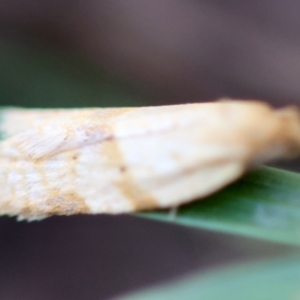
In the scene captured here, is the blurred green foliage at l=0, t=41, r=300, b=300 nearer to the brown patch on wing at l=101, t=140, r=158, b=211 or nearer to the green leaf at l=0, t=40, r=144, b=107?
the brown patch on wing at l=101, t=140, r=158, b=211

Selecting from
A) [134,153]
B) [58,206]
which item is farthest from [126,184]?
[58,206]

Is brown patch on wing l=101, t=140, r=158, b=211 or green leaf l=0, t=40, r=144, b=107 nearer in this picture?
brown patch on wing l=101, t=140, r=158, b=211

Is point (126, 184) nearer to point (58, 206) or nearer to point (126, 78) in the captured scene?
point (58, 206)

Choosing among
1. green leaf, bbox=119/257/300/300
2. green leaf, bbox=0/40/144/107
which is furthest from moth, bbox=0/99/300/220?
green leaf, bbox=0/40/144/107

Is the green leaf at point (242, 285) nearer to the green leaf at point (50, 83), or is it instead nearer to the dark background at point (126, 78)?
the dark background at point (126, 78)

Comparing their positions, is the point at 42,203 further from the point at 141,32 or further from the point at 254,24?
the point at 254,24
